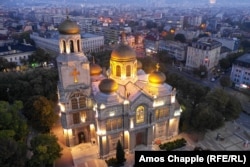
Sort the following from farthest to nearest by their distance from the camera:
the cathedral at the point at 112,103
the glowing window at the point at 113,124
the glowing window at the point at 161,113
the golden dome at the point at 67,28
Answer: the glowing window at the point at 161,113 < the glowing window at the point at 113,124 < the cathedral at the point at 112,103 < the golden dome at the point at 67,28

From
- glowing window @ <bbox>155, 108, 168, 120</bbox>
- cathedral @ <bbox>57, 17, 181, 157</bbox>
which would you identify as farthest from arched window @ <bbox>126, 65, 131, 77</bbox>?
glowing window @ <bbox>155, 108, 168, 120</bbox>

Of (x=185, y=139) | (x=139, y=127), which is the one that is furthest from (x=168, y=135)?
(x=139, y=127)

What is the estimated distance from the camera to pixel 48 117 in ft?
179

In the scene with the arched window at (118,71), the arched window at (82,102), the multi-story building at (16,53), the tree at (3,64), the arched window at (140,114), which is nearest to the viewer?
the arched window at (140,114)

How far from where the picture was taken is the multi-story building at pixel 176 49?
11450 cm

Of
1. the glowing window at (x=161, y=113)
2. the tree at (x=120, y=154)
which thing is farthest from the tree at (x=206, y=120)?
the tree at (x=120, y=154)

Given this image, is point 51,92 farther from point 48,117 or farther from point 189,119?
point 189,119

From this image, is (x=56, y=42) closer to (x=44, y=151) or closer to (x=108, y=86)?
(x=108, y=86)

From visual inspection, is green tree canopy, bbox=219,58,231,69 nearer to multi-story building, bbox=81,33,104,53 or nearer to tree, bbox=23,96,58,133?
multi-story building, bbox=81,33,104,53

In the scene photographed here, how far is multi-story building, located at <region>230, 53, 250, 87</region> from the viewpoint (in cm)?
8519

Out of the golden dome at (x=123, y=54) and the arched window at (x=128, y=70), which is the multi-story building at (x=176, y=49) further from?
the golden dome at (x=123, y=54)

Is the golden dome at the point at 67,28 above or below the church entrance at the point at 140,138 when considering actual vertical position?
above

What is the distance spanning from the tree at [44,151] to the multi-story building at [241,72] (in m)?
71.8

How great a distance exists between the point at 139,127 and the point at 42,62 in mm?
73689
